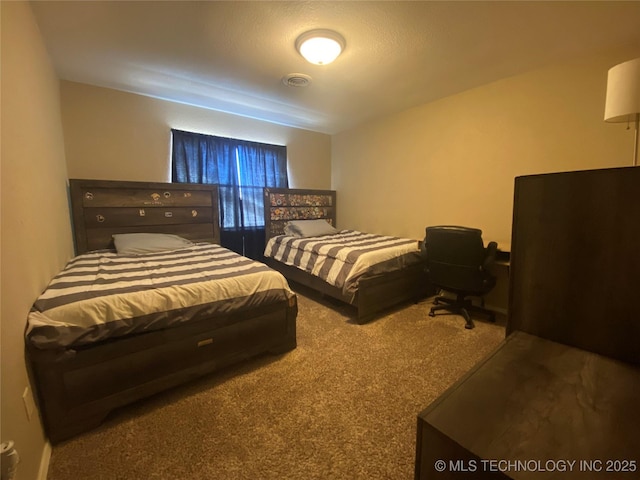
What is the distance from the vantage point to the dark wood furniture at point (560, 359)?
2.14ft

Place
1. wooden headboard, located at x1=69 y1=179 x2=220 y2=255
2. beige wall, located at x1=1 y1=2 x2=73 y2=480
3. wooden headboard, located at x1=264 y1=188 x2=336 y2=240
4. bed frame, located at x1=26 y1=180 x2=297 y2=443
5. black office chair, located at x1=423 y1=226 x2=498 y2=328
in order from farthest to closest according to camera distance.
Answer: wooden headboard, located at x1=264 y1=188 x2=336 y2=240 < wooden headboard, located at x1=69 y1=179 x2=220 y2=255 < black office chair, located at x1=423 y1=226 x2=498 y2=328 < bed frame, located at x1=26 y1=180 x2=297 y2=443 < beige wall, located at x1=1 y1=2 x2=73 y2=480

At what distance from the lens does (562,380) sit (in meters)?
0.86

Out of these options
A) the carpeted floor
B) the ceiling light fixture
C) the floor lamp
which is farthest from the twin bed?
the floor lamp

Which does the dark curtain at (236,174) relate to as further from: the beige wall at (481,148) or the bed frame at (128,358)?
the beige wall at (481,148)

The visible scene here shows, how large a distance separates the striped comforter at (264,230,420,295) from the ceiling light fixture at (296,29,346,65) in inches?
66.3

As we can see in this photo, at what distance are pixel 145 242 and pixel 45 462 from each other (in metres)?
1.90

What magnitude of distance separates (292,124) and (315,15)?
2.50 metres

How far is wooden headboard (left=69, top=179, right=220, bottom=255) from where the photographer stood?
277 cm

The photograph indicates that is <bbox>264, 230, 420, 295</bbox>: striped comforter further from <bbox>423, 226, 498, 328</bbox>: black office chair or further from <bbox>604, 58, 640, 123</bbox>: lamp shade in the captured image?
<bbox>604, 58, 640, 123</bbox>: lamp shade

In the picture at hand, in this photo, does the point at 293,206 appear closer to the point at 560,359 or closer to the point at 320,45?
the point at 320,45

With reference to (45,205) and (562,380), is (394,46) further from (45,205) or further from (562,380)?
(45,205)

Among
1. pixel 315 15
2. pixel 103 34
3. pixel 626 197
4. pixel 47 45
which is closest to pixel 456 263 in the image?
pixel 626 197

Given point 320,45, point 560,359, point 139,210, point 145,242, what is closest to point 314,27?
point 320,45

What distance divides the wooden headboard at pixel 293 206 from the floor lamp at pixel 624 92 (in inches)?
131
